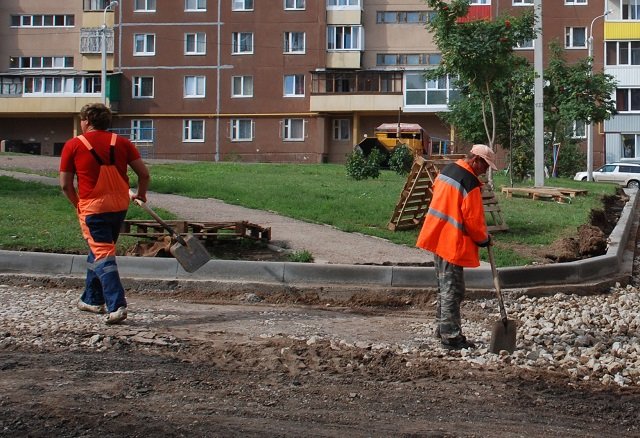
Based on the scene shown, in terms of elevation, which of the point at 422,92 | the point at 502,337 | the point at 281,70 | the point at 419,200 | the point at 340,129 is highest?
the point at 281,70

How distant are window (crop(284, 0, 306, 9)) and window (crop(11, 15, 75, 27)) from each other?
1426 cm

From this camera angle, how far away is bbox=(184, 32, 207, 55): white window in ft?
174

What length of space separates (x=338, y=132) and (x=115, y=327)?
47.2 m

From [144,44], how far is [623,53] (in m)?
27.3

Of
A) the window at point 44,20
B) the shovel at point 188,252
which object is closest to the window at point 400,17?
the window at point 44,20

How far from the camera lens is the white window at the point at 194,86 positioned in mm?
53156

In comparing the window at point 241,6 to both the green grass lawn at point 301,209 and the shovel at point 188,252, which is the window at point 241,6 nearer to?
the green grass lawn at point 301,209

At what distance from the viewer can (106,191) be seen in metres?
7.60

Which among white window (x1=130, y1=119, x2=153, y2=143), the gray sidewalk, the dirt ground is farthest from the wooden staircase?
white window (x1=130, y1=119, x2=153, y2=143)

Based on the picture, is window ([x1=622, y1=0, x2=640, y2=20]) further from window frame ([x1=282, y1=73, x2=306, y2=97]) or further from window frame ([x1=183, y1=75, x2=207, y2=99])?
window frame ([x1=183, y1=75, x2=207, y2=99])

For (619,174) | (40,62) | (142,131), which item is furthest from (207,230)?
(40,62)

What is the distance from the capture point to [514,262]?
10.5m

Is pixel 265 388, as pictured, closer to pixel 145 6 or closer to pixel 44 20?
pixel 145 6

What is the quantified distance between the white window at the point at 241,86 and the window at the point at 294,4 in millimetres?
4571
